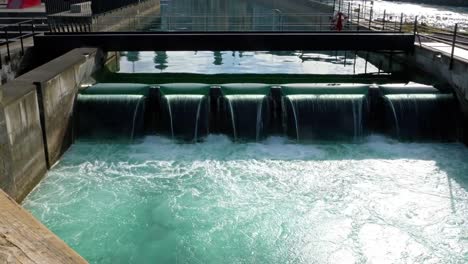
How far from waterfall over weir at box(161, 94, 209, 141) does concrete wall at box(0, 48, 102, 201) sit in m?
2.65

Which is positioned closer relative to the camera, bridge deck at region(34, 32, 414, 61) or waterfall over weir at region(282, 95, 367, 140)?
waterfall over weir at region(282, 95, 367, 140)

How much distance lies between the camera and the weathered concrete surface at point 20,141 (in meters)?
8.55

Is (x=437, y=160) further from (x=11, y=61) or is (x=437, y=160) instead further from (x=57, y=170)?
(x=11, y=61)

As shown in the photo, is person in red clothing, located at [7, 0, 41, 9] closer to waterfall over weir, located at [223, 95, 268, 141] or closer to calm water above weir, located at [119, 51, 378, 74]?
calm water above weir, located at [119, 51, 378, 74]

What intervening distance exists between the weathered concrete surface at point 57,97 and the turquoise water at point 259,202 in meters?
0.47

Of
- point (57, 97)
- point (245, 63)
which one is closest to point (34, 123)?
point (57, 97)

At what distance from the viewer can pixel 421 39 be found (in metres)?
19.7

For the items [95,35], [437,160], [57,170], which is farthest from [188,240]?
[95,35]

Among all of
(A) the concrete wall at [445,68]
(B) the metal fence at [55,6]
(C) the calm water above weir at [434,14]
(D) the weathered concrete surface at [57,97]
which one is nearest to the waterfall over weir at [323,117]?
(A) the concrete wall at [445,68]

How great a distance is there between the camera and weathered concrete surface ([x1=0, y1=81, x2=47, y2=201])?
28.1ft

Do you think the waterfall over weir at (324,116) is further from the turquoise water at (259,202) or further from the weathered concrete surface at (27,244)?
the weathered concrete surface at (27,244)

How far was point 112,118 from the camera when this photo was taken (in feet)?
43.0

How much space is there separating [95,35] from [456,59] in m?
12.8

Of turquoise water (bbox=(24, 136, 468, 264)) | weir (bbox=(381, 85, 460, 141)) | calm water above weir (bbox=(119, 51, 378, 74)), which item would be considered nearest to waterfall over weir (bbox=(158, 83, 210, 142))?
turquoise water (bbox=(24, 136, 468, 264))
